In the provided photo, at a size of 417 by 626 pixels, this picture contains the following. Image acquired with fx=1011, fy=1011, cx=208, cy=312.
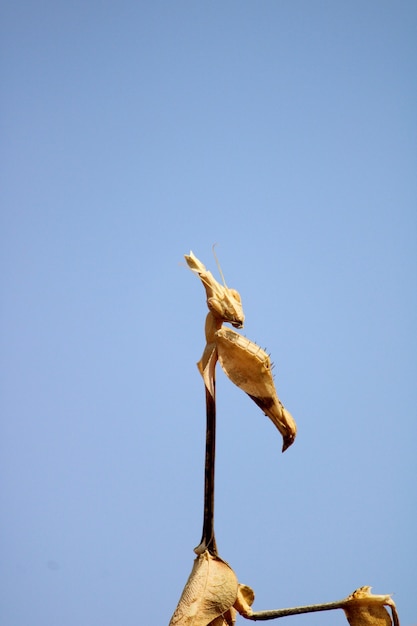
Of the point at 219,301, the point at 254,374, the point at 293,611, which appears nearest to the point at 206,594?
the point at 293,611

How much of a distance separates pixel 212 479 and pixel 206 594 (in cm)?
38

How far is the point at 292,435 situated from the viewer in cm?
337

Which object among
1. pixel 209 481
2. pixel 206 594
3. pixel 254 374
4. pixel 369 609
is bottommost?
pixel 369 609

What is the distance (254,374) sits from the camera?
332cm

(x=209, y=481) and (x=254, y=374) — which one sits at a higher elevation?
(x=254, y=374)

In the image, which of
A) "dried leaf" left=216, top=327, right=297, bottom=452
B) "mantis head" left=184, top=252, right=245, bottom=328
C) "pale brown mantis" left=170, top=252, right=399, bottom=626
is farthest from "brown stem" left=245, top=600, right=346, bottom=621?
"mantis head" left=184, top=252, right=245, bottom=328

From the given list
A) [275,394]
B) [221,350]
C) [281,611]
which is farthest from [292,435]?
[281,611]

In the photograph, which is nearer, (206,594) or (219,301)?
(206,594)

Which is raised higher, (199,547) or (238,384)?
(238,384)

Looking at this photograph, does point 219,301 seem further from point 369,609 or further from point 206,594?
point 369,609

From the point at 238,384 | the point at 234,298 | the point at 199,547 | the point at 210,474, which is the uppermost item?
the point at 234,298

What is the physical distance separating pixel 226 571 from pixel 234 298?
3.01ft

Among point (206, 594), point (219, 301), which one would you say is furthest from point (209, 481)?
point (219, 301)

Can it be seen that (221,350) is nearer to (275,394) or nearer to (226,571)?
(275,394)
